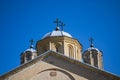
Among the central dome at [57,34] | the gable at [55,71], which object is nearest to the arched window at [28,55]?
the central dome at [57,34]

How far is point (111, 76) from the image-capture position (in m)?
19.8

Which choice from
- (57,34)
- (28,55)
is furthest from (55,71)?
(28,55)

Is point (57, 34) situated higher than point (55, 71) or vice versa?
point (57, 34)

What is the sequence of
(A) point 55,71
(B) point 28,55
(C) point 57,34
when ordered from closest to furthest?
1. (A) point 55,71
2. (C) point 57,34
3. (B) point 28,55

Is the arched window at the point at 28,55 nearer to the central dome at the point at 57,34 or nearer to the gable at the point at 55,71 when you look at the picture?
the central dome at the point at 57,34

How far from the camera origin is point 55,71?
67.2 ft

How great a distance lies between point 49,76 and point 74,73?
1583mm

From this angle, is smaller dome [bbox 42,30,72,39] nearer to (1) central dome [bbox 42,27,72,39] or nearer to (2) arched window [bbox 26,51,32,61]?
(1) central dome [bbox 42,27,72,39]

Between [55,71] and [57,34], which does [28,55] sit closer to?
[57,34]

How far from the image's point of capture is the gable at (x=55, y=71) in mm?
20156

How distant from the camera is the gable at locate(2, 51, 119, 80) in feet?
66.1

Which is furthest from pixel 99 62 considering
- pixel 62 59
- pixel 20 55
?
pixel 62 59

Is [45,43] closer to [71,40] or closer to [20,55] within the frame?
[71,40]

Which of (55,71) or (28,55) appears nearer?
(55,71)
